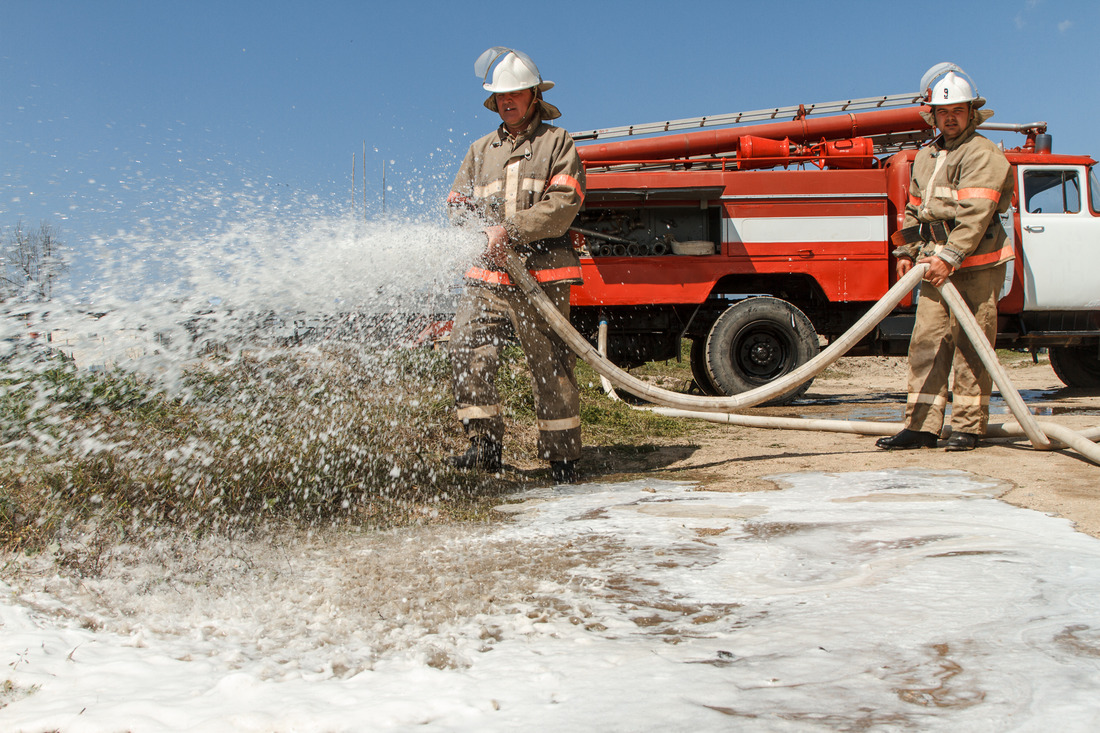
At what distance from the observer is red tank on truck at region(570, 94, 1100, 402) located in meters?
6.91

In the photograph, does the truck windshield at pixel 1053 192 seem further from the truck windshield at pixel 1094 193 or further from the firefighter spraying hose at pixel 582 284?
the firefighter spraying hose at pixel 582 284

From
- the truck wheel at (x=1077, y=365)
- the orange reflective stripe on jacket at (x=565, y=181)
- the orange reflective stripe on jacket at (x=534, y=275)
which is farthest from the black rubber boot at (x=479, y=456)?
the truck wheel at (x=1077, y=365)

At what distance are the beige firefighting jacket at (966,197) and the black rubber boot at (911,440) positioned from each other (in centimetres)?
93

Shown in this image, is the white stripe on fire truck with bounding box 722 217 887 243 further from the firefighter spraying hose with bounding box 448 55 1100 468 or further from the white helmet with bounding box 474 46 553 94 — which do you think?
the white helmet with bounding box 474 46 553 94

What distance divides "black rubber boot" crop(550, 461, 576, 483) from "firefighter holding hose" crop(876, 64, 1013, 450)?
1.89m

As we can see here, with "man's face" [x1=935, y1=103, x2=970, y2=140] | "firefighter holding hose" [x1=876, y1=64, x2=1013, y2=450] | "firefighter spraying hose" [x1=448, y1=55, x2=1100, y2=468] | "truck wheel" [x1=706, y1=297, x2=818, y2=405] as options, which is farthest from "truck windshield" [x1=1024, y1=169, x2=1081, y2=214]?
"man's face" [x1=935, y1=103, x2=970, y2=140]

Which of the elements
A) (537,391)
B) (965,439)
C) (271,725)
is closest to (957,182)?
(965,439)

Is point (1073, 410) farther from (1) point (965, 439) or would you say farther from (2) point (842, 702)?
(2) point (842, 702)

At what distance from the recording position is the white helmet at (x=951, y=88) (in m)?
4.11

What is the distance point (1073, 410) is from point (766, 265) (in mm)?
2816

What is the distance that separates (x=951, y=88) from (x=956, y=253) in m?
0.88

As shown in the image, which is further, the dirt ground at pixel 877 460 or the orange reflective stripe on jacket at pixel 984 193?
the orange reflective stripe on jacket at pixel 984 193

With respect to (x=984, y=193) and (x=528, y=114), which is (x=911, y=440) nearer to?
(x=984, y=193)

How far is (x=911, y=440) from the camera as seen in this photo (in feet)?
14.3
